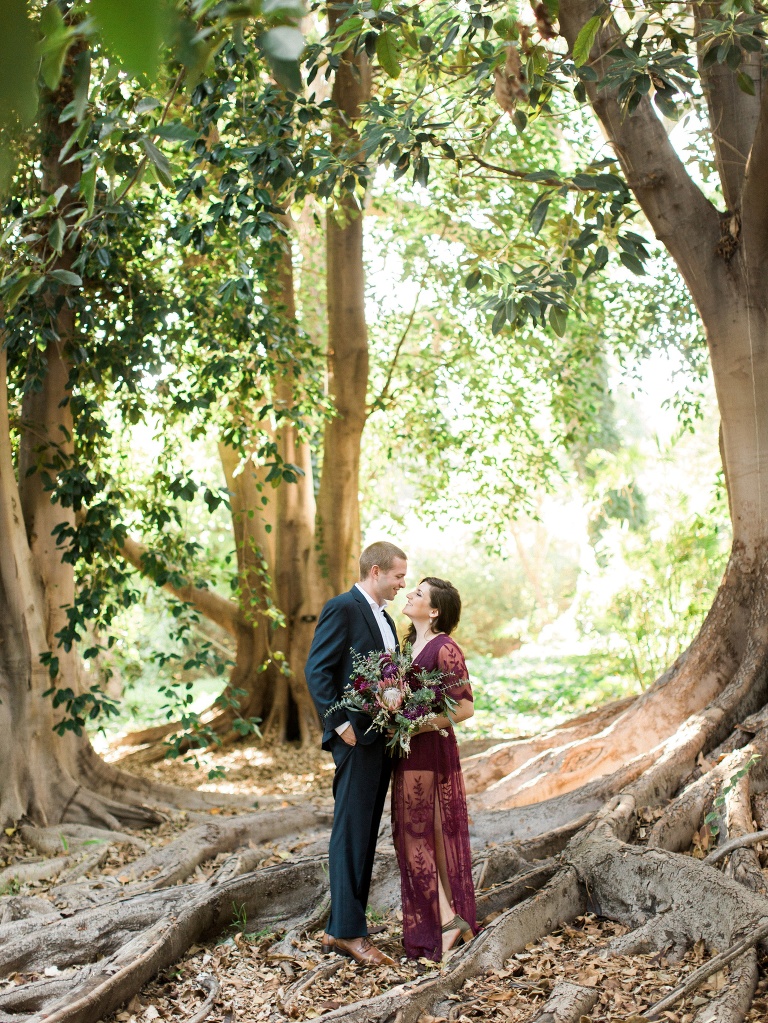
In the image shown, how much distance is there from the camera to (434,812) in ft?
13.1

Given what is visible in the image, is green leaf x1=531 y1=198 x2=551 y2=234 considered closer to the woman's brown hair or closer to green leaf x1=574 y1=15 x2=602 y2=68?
green leaf x1=574 y1=15 x2=602 y2=68

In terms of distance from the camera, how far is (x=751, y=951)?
126 inches

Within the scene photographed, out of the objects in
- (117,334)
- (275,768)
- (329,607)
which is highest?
(117,334)

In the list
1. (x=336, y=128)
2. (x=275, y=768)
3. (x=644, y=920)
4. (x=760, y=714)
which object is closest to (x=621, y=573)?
(x=275, y=768)

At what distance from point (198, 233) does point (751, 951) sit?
4.55 metres

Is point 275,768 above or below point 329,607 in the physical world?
below

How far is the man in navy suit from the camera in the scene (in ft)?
12.9

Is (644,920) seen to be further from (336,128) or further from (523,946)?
(336,128)

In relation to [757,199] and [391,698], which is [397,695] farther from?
[757,199]

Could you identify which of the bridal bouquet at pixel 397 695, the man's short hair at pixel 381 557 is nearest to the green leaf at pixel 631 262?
the man's short hair at pixel 381 557

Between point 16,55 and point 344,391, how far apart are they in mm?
8948

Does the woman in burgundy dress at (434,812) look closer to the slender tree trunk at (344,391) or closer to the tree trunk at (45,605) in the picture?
the tree trunk at (45,605)

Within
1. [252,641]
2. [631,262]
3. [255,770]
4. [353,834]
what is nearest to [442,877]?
[353,834]

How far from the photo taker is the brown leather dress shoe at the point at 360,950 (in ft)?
12.7
